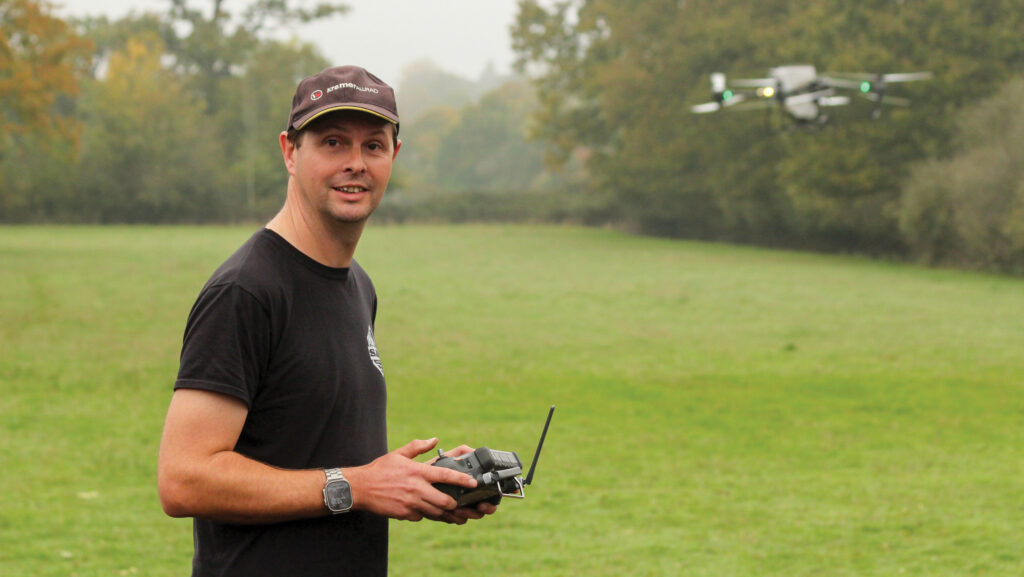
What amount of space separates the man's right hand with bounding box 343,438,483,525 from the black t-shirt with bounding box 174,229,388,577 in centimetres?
20

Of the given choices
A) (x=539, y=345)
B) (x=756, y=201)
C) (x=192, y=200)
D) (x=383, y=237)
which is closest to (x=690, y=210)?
(x=756, y=201)

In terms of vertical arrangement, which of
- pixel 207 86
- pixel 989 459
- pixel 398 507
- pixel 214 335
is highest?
pixel 207 86

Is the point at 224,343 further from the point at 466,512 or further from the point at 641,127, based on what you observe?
the point at 641,127

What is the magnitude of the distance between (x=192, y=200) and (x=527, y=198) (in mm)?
26699

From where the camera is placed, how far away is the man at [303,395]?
2551 mm

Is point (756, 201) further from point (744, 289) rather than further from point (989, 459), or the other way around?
point (989, 459)

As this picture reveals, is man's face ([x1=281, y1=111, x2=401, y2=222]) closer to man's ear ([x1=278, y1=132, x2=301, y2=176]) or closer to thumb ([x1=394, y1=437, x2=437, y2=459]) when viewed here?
man's ear ([x1=278, y1=132, x2=301, y2=176])

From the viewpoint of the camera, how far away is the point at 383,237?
6662 cm

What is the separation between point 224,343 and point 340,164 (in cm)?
53

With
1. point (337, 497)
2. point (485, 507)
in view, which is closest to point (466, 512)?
point (485, 507)

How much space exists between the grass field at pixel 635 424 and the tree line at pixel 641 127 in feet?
55.8

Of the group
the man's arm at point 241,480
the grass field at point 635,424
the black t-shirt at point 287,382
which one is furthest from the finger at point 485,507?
the grass field at point 635,424

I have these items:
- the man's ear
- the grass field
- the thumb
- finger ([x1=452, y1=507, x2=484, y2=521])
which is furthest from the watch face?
the grass field

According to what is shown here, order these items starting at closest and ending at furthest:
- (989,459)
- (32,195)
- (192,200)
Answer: (989,459)
(32,195)
(192,200)
